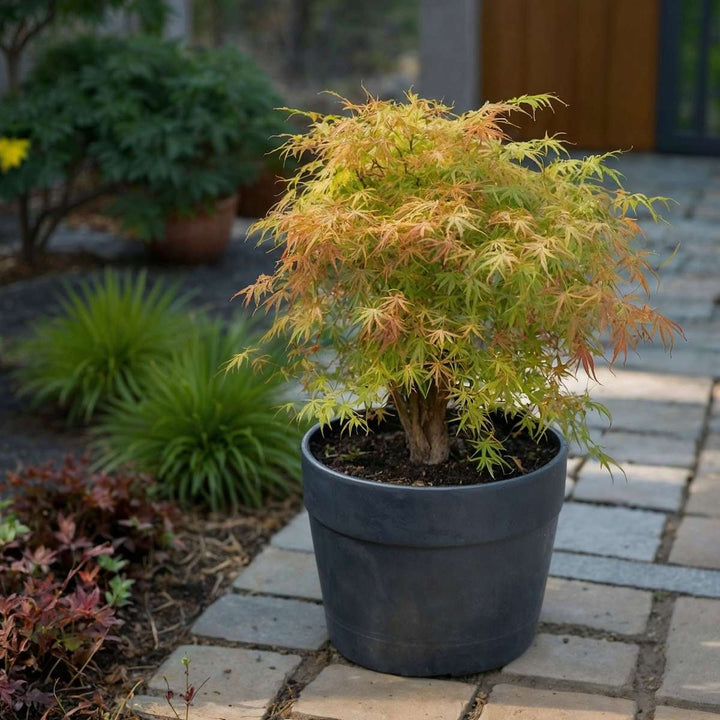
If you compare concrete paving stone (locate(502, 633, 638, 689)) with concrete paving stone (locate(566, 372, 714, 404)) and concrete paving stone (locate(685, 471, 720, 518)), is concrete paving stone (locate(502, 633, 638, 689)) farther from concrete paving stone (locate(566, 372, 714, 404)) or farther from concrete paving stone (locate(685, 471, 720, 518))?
concrete paving stone (locate(566, 372, 714, 404))

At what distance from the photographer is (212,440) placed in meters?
3.75

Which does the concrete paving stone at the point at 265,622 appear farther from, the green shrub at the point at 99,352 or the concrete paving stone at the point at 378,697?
the green shrub at the point at 99,352

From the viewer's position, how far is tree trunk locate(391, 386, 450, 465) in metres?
2.64

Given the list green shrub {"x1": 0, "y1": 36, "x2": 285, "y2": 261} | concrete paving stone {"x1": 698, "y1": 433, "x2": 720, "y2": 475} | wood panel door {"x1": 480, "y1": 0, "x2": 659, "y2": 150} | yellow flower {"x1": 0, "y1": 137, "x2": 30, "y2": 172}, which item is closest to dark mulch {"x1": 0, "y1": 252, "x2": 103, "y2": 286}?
green shrub {"x1": 0, "y1": 36, "x2": 285, "y2": 261}

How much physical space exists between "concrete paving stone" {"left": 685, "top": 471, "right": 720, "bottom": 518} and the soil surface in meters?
0.99

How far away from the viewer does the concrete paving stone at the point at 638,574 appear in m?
3.05

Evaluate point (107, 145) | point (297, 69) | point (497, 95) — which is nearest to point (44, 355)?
point (107, 145)

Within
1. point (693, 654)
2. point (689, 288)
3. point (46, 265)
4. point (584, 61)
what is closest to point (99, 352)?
point (46, 265)

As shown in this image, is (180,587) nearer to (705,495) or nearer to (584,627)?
(584,627)

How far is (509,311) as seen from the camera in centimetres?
232

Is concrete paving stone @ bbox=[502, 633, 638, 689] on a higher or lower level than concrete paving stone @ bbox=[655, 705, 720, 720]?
lower

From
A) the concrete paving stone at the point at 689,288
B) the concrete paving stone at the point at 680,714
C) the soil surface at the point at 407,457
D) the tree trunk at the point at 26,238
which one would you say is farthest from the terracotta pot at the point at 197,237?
the concrete paving stone at the point at 680,714

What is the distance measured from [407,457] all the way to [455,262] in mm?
599

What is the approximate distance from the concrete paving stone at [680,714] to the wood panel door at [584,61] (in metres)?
6.87
